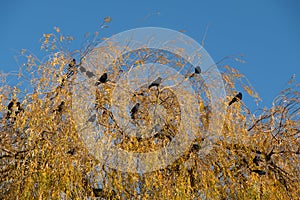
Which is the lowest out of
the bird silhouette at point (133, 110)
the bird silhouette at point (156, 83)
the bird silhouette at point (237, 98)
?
the bird silhouette at point (133, 110)

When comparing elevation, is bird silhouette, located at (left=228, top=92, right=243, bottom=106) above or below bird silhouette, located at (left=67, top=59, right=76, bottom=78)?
below

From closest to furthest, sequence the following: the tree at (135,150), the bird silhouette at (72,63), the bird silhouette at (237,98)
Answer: the tree at (135,150)
the bird silhouette at (72,63)
the bird silhouette at (237,98)

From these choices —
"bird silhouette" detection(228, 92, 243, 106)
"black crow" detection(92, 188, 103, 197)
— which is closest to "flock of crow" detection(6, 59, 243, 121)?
"bird silhouette" detection(228, 92, 243, 106)

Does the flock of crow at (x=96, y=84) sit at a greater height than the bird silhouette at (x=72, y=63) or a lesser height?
lesser

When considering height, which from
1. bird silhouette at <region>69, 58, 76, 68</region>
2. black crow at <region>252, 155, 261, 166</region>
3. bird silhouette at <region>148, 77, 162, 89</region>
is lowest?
black crow at <region>252, 155, 261, 166</region>

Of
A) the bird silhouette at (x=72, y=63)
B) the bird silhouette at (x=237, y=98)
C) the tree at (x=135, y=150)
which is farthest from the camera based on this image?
the bird silhouette at (x=237, y=98)

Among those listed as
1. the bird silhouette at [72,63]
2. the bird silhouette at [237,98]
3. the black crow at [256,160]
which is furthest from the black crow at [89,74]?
the black crow at [256,160]

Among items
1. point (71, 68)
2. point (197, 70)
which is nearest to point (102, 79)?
point (71, 68)

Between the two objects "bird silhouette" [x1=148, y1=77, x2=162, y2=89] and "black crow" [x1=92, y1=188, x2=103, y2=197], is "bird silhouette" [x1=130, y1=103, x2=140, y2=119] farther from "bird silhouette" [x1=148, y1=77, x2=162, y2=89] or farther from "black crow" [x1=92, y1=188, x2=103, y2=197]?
"black crow" [x1=92, y1=188, x2=103, y2=197]

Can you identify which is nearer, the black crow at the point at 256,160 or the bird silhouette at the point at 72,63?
the black crow at the point at 256,160

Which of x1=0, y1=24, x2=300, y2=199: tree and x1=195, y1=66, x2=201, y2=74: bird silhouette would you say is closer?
x1=0, y1=24, x2=300, y2=199: tree

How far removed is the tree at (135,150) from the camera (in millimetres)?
2602

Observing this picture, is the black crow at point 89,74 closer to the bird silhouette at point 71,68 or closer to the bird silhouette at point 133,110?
the bird silhouette at point 71,68

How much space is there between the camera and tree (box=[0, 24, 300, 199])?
260 cm
